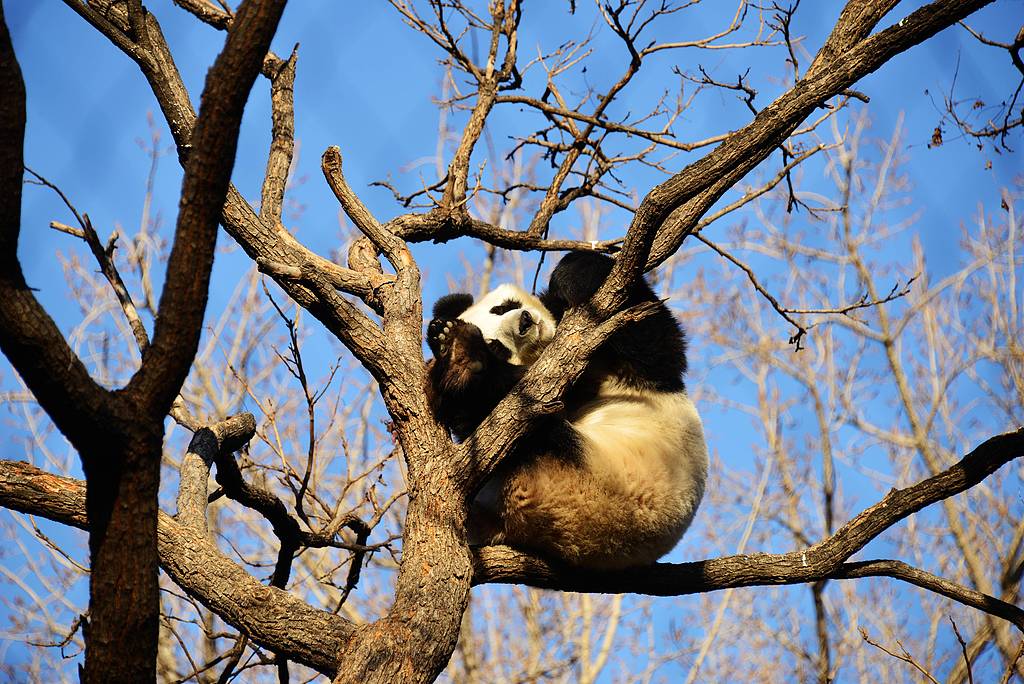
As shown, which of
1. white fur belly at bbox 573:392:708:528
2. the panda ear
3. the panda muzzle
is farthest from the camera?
the panda ear

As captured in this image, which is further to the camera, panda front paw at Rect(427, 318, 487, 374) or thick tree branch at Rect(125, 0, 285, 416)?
panda front paw at Rect(427, 318, 487, 374)

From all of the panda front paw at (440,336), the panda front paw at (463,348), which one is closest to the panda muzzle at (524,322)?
the panda front paw at (440,336)

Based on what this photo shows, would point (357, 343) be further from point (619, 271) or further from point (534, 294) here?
point (534, 294)

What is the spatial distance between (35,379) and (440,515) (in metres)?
1.43

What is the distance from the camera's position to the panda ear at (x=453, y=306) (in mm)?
5020

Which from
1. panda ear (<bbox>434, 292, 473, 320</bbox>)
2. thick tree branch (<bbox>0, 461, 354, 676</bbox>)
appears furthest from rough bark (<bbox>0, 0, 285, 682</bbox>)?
panda ear (<bbox>434, 292, 473, 320</bbox>)

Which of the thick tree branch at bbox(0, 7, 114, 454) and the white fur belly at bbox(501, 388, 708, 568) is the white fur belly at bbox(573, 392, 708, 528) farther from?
the thick tree branch at bbox(0, 7, 114, 454)

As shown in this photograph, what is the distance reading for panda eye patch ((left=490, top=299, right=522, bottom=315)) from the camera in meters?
4.72

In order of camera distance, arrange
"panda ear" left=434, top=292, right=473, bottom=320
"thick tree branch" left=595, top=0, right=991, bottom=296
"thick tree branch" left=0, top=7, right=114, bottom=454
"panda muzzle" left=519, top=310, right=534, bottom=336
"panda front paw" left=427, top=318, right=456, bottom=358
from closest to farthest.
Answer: "thick tree branch" left=0, top=7, right=114, bottom=454
"thick tree branch" left=595, top=0, right=991, bottom=296
"panda front paw" left=427, top=318, right=456, bottom=358
"panda muzzle" left=519, top=310, right=534, bottom=336
"panda ear" left=434, top=292, right=473, bottom=320

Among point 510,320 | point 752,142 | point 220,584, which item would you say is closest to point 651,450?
point 510,320

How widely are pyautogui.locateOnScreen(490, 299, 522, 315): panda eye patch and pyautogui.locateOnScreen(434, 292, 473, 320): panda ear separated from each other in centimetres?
33

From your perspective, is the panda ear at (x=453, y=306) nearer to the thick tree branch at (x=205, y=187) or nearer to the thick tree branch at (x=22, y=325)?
the thick tree branch at (x=205, y=187)

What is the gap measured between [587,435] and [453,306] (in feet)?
4.46

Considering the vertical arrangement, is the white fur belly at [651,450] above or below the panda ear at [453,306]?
below
